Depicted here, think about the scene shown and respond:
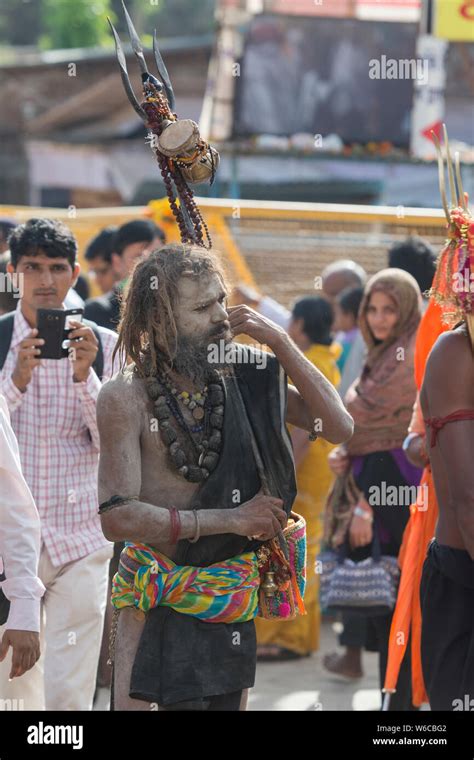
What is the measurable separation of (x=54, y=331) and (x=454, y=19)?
40.9 feet

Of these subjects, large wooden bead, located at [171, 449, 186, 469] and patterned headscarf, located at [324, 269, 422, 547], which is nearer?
large wooden bead, located at [171, 449, 186, 469]

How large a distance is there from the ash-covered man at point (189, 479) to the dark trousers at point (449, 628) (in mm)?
604

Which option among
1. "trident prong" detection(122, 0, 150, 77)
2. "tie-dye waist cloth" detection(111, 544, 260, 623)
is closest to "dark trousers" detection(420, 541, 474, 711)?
"tie-dye waist cloth" detection(111, 544, 260, 623)

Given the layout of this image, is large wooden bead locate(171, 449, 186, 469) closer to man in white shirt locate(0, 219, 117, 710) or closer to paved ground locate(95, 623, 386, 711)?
man in white shirt locate(0, 219, 117, 710)

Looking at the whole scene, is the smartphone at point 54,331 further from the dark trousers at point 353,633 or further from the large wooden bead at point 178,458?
the dark trousers at point 353,633

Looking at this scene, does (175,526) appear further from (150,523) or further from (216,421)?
(216,421)

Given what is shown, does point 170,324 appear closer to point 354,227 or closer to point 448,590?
point 448,590

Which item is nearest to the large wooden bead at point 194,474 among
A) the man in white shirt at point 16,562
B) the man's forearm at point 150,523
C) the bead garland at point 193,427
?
the bead garland at point 193,427

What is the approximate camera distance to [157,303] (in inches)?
152

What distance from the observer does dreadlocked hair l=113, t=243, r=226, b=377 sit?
384 cm

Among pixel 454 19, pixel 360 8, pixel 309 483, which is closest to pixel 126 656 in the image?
pixel 309 483

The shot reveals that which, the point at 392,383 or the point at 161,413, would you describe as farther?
the point at 392,383

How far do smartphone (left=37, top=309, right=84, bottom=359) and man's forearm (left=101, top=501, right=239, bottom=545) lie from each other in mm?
1334

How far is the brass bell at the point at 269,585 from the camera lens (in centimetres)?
396
